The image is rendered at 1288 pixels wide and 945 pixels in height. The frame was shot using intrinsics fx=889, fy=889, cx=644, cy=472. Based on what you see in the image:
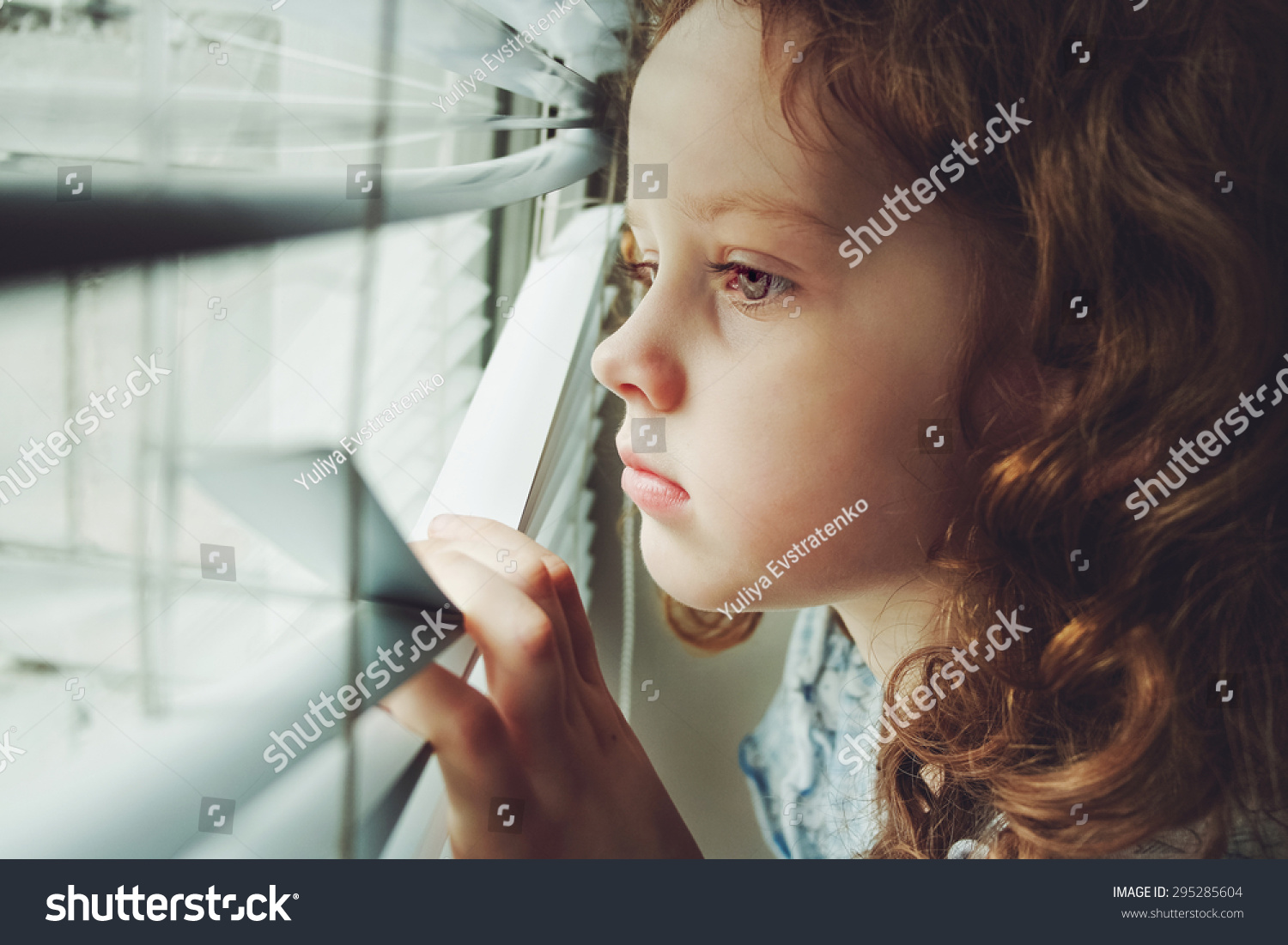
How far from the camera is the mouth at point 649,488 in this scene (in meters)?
0.76

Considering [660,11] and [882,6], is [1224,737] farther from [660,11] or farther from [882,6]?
[660,11]

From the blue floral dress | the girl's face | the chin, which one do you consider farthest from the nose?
the blue floral dress

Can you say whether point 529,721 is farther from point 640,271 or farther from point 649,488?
point 640,271

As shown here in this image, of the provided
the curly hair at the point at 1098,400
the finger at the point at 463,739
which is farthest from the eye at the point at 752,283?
the finger at the point at 463,739

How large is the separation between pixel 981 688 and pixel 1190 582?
195 mm

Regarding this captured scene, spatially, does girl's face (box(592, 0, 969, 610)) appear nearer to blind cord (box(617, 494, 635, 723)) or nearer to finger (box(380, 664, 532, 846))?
blind cord (box(617, 494, 635, 723))

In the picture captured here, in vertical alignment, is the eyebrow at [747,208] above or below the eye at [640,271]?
A: below

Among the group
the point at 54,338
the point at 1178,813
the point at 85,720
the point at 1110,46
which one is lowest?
the point at 1178,813

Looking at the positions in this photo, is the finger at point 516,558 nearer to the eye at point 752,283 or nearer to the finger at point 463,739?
the finger at point 463,739

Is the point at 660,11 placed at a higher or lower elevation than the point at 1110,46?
higher

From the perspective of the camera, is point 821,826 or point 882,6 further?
point 821,826

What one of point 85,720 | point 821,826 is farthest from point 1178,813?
point 85,720

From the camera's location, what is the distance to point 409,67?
0.77m

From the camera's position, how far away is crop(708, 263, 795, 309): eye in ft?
2.33
